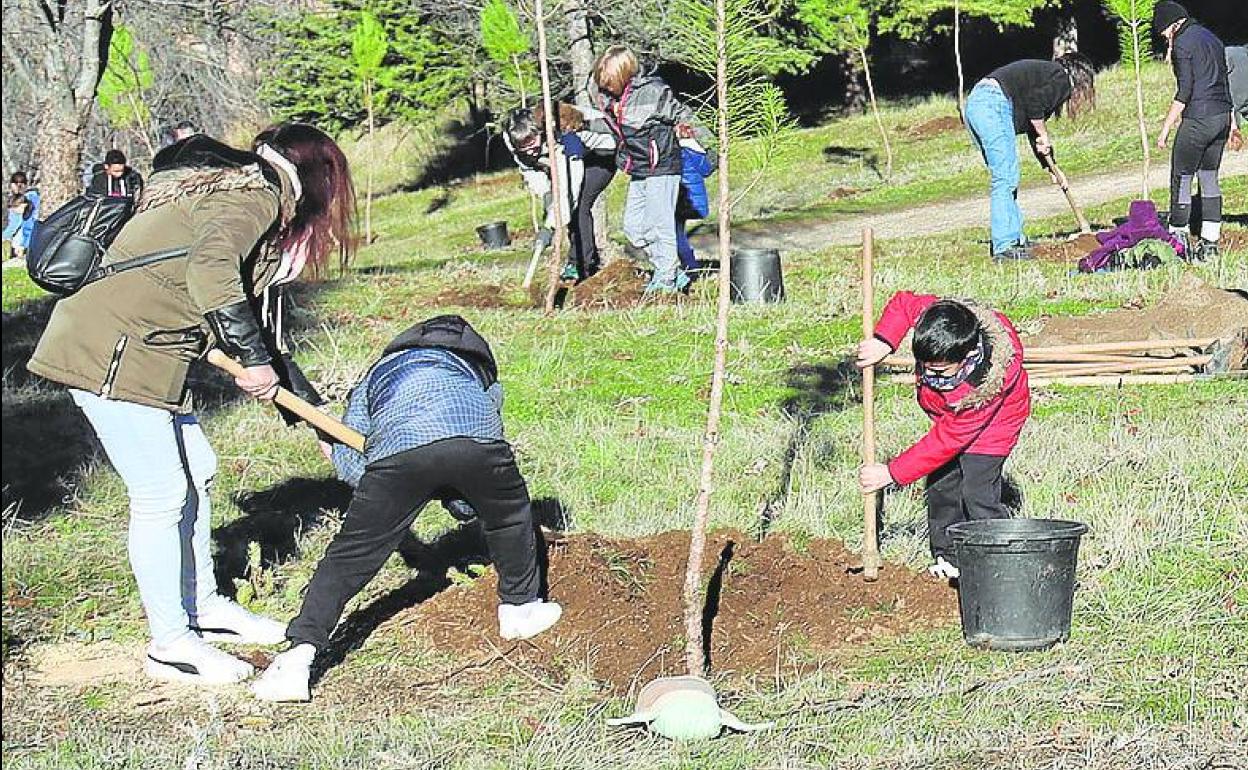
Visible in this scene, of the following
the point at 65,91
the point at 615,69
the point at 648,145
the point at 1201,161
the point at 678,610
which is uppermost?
the point at 65,91

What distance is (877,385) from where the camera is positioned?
910 cm

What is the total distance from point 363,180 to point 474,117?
357 cm

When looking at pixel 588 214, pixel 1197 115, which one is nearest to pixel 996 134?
pixel 1197 115

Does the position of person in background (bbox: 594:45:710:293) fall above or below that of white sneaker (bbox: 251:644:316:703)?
above

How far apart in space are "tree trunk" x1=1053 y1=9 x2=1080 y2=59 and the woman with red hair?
27982mm

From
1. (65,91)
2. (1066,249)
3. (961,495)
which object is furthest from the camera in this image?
(65,91)

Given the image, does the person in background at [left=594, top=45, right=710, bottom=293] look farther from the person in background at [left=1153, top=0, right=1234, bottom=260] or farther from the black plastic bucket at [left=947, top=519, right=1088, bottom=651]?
the black plastic bucket at [left=947, top=519, right=1088, bottom=651]

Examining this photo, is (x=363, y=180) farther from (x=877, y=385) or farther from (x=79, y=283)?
(x=79, y=283)

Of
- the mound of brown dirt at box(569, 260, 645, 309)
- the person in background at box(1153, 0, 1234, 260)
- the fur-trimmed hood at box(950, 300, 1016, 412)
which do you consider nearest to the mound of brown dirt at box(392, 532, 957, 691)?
the fur-trimmed hood at box(950, 300, 1016, 412)

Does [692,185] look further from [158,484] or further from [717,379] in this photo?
[158,484]

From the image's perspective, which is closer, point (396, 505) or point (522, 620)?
point (396, 505)

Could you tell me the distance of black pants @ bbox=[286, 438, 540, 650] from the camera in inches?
202

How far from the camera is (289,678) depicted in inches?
204

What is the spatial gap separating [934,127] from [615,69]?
63.8 feet
